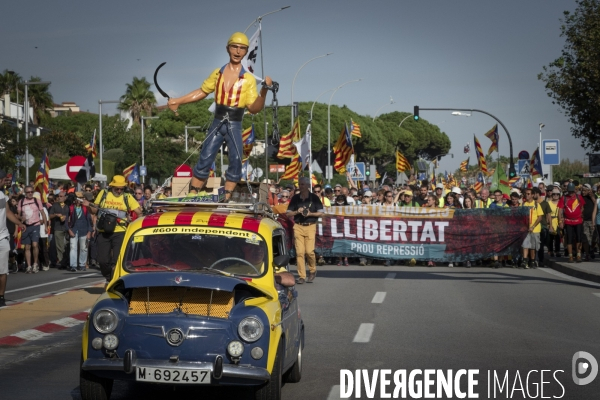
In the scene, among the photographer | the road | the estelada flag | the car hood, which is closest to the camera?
the car hood

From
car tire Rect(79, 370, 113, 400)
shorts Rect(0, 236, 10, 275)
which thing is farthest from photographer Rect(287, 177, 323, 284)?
car tire Rect(79, 370, 113, 400)

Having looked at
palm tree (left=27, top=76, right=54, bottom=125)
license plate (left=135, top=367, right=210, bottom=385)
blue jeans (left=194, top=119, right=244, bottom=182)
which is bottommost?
license plate (left=135, top=367, right=210, bottom=385)

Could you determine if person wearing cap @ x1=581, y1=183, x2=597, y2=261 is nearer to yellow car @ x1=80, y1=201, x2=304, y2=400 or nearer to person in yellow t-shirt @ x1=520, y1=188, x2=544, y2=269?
person in yellow t-shirt @ x1=520, y1=188, x2=544, y2=269

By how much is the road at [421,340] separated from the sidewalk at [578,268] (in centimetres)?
140

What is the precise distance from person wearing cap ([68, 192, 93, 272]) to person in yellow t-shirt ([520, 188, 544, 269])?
1077 cm

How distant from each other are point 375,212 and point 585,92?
1456 centimetres

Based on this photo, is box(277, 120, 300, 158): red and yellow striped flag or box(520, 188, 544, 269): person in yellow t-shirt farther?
box(277, 120, 300, 158): red and yellow striped flag

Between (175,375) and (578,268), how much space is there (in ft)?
54.2

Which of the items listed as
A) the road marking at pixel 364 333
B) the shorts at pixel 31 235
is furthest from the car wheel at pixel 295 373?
the shorts at pixel 31 235

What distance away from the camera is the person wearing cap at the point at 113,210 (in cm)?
1603

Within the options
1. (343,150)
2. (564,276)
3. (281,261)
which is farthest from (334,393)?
(343,150)

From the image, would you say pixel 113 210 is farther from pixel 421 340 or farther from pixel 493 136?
pixel 493 136

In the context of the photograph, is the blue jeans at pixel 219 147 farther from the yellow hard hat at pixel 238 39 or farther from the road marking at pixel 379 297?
the road marking at pixel 379 297

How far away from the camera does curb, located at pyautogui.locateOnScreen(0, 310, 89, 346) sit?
1147cm
